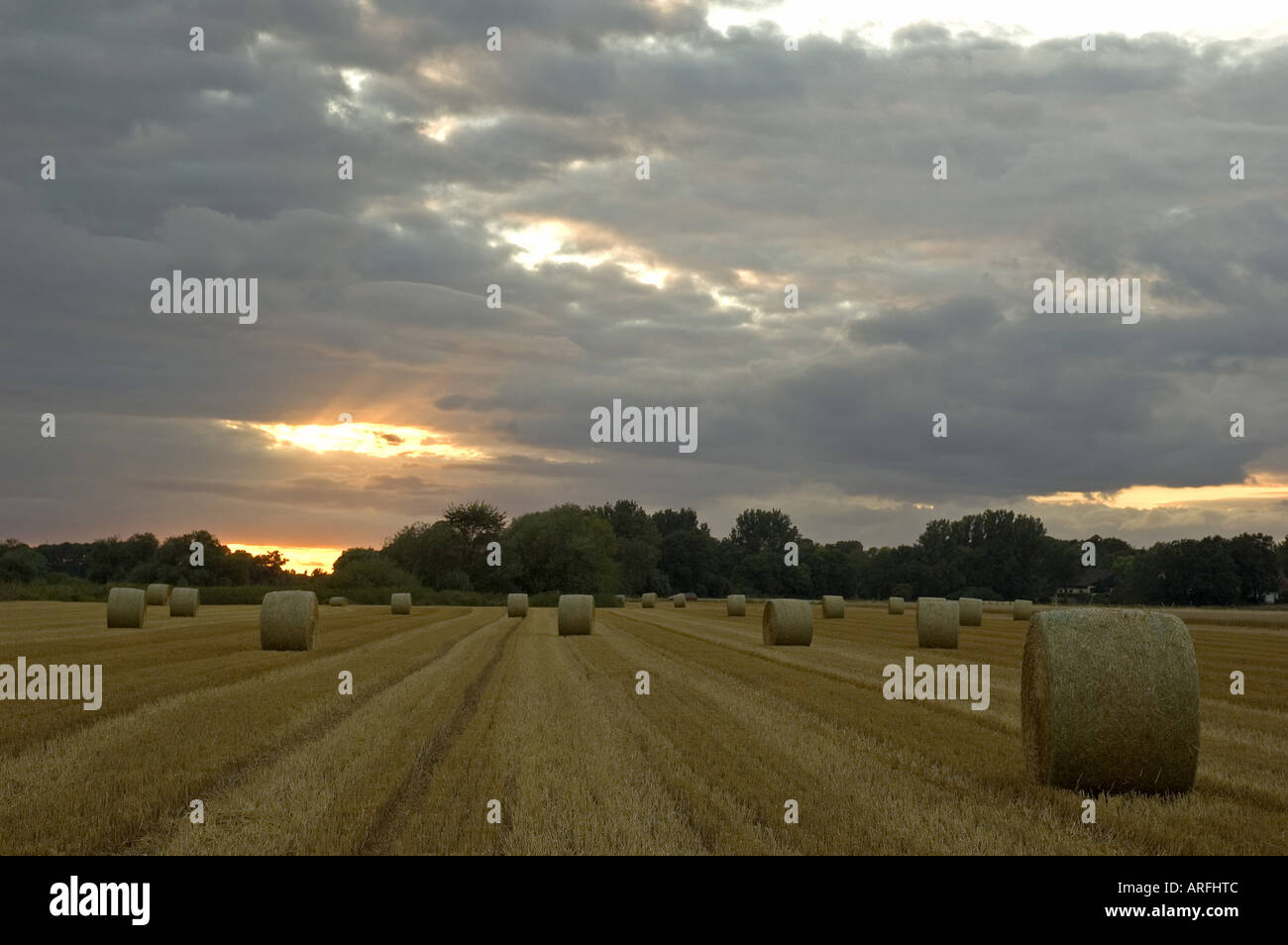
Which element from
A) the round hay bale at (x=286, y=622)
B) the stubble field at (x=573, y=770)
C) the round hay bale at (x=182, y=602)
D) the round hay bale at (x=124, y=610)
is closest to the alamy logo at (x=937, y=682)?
the stubble field at (x=573, y=770)

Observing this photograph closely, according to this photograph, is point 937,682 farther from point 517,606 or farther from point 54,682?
point 517,606

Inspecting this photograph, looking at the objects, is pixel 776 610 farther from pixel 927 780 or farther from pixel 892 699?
pixel 927 780

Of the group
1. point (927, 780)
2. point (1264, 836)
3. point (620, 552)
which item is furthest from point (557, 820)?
point (620, 552)

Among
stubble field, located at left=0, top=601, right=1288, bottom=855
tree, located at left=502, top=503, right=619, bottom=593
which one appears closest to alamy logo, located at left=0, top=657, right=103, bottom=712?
stubble field, located at left=0, top=601, right=1288, bottom=855

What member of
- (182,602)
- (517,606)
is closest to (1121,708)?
(182,602)

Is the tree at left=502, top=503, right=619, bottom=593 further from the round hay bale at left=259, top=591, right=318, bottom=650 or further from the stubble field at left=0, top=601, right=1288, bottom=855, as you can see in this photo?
the stubble field at left=0, top=601, right=1288, bottom=855

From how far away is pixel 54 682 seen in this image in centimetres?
1925

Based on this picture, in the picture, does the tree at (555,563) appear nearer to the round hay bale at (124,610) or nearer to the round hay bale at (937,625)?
the round hay bale at (124,610)

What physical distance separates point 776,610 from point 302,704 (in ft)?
60.1

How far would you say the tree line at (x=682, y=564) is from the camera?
107938mm

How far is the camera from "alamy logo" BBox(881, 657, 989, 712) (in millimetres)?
18859

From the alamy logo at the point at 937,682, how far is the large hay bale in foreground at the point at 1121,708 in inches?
229
